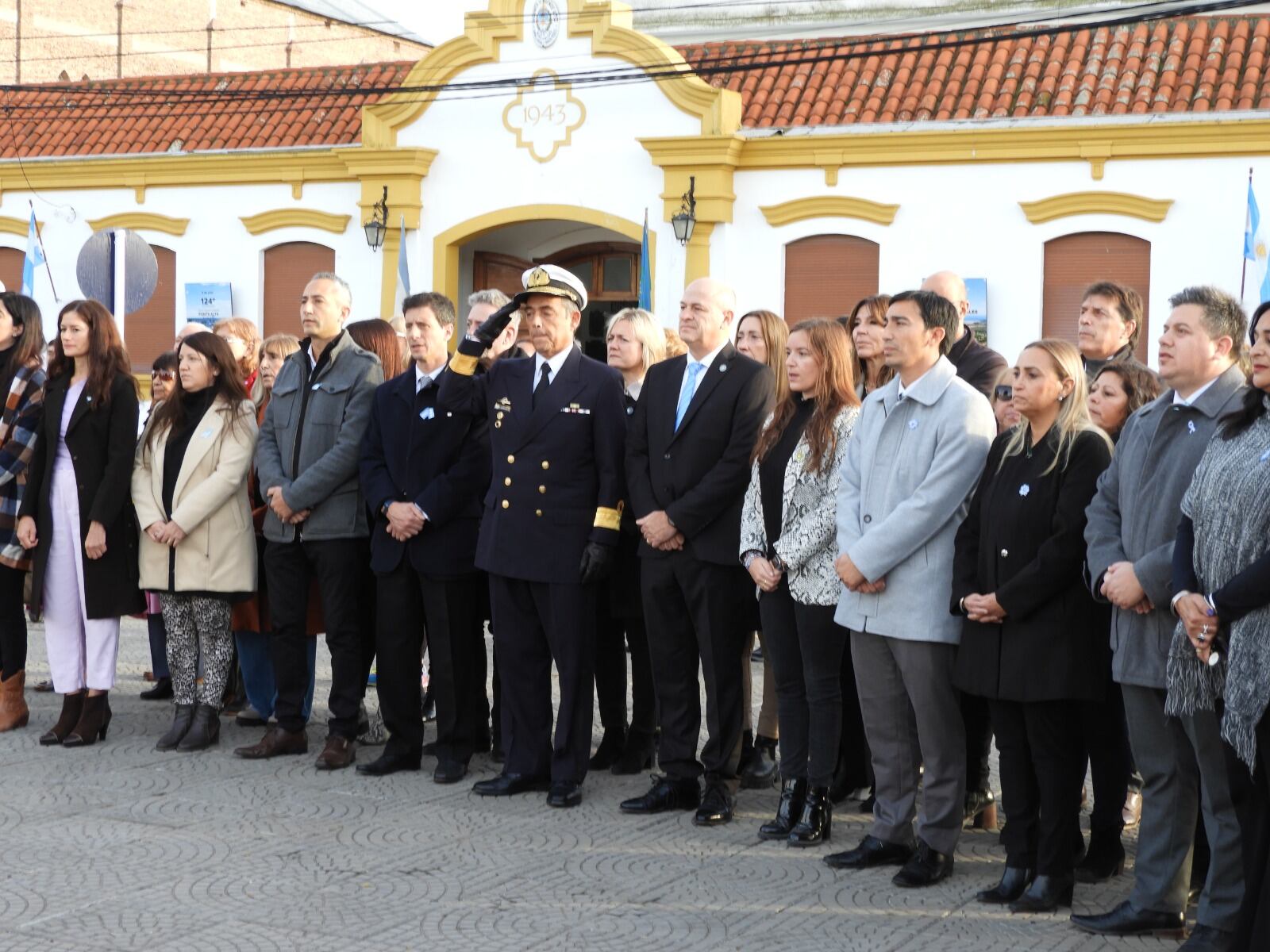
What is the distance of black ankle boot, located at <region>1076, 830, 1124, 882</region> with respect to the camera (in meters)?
5.88

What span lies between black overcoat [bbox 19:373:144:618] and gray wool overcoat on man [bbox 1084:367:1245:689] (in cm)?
499

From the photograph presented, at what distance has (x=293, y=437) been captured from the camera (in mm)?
7879

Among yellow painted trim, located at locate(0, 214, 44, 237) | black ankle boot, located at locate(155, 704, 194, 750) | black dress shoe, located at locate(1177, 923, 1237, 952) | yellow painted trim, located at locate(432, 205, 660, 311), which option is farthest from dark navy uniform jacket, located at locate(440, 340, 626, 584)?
yellow painted trim, located at locate(0, 214, 44, 237)

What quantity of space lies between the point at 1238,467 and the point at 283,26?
37.2 metres

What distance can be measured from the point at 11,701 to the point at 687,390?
13.6 feet

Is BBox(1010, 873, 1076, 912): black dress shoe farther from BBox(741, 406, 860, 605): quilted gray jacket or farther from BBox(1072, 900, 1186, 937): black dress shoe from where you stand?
BBox(741, 406, 860, 605): quilted gray jacket

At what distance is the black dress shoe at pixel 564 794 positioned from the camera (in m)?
6.91

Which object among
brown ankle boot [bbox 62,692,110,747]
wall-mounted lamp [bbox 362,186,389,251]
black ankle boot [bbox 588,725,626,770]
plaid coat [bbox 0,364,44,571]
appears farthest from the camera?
wall-mounted lamp [bbox 362,186,389,251]

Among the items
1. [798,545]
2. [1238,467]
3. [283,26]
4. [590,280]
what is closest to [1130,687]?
[1238,467]

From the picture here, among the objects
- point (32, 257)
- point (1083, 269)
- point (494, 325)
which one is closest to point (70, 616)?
point (494, 325)

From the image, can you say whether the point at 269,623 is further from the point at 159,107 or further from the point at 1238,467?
the point at 159,107

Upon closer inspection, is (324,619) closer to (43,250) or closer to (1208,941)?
(1208,941)

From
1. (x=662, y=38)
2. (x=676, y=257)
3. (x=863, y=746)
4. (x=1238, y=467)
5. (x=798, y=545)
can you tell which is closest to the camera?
(x=1238, y=467)

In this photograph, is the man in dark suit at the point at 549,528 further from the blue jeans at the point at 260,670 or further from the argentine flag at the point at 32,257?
the argentine flag at the point at 32,257
